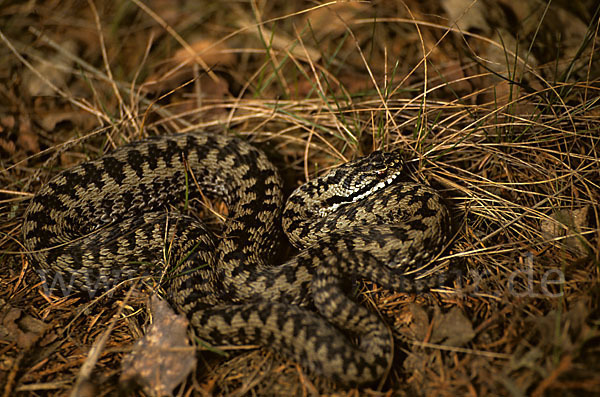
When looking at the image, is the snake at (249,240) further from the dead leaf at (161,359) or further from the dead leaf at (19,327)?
the dead leaf at (19,327)

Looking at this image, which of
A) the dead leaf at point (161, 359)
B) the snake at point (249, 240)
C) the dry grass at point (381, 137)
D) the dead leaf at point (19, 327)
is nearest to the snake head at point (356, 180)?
the snake at point (249, 240)

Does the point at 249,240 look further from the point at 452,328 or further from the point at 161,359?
the point at 452,328

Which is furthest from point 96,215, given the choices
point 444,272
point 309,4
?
point 309,4

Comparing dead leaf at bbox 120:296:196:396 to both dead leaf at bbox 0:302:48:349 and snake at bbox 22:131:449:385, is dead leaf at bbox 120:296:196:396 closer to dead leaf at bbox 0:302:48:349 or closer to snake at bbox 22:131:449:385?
snake at bbox 22:131:449:385

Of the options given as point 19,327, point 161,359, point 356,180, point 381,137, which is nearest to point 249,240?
point 356,180

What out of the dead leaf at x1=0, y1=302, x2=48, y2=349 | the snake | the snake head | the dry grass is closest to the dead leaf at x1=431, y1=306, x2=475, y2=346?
the dry grass
